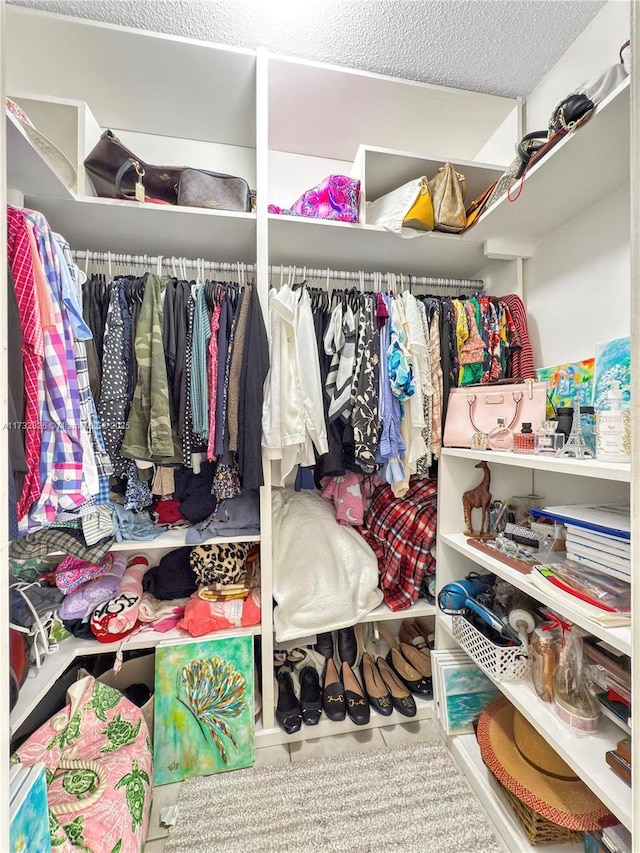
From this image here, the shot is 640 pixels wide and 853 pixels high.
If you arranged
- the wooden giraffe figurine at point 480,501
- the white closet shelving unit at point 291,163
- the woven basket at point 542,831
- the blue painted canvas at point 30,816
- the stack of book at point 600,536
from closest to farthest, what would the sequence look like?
the blue painted canvas at point 30,816
the stack of book at point 600,536
the woven basket at point 542,831
the white closet shelving unit at point 291,163
the wooden giraffe figurine at point 480,501

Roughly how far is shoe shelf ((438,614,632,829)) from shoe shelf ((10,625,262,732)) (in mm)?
880

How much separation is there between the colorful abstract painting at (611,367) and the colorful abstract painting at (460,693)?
3.54 ft

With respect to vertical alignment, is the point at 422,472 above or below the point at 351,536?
above

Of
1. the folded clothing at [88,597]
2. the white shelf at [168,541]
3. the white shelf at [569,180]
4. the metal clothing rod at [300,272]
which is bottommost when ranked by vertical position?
the folded clothing at [88,597]

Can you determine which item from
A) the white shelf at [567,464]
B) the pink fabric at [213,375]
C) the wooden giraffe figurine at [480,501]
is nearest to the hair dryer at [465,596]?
the wooden giraffe figurine at [480,501]

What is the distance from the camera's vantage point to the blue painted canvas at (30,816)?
688 mm

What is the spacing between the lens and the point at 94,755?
40.8 inches

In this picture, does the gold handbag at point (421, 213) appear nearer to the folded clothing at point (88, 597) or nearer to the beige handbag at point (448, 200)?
the beige handbag at point (448, 200)

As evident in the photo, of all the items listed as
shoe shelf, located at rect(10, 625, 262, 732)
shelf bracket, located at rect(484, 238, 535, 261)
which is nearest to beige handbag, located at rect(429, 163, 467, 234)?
shelf bracket, located at rect(484, 238, 535, 261)

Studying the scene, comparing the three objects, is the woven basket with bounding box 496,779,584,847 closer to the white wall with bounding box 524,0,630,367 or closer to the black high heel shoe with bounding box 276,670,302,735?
the black high heel shoe with bounding box 276,670,302,735

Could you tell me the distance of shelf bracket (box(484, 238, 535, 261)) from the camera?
1.42 meters

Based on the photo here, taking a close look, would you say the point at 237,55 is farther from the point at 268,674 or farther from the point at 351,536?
the point at 268,674

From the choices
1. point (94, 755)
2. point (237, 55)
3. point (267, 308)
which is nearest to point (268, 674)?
point (94, 755)

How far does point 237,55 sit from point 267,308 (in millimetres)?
819
